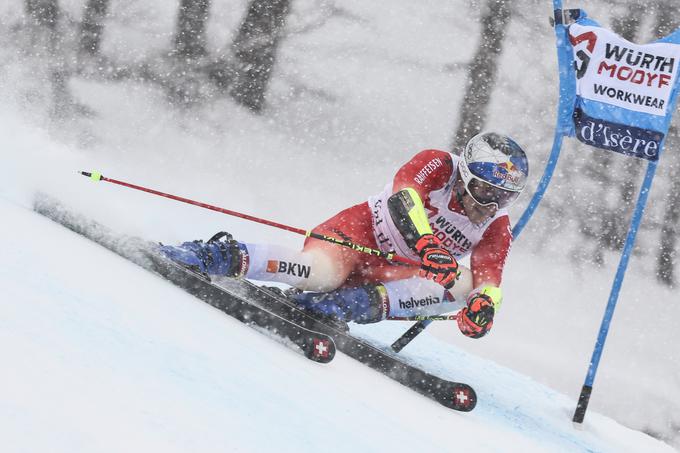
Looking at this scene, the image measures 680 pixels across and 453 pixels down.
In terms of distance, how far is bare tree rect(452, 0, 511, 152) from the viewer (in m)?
12.0

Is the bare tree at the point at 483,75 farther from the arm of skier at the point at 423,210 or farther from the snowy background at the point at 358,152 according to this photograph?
the arm of skier at the point at 423,210

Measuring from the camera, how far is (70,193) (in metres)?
4.20

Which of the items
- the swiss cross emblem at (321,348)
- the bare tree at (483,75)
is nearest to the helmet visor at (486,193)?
the swiss cross emblem at (321,348)

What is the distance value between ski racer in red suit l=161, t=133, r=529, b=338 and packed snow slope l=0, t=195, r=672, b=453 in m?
0.55

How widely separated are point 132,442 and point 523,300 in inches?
409

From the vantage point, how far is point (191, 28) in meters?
12.8

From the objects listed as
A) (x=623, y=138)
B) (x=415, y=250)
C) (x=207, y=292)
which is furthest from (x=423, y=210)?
(x=623, y=138)

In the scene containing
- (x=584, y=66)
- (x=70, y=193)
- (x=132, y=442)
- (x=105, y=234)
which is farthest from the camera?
(x=584, y=66)

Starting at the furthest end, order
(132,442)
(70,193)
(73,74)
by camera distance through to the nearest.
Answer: (73,74)
(70,193)
(132,442)

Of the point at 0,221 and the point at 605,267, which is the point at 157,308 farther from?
the point at 605,267

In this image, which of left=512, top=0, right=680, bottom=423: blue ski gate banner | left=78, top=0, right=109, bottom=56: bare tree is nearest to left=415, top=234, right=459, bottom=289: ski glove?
left=512, top=0, right=680, bottom=423: blue ski gate banner

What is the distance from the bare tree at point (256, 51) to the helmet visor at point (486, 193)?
9082 millimetres

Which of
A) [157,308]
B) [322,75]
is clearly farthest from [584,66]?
[322,75]

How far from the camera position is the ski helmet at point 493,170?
3932mm
